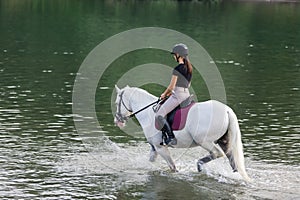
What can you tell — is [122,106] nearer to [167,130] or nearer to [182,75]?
[167,130]

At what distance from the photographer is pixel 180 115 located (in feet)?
59.0

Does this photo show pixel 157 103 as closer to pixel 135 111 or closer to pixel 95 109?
pixel 135 111

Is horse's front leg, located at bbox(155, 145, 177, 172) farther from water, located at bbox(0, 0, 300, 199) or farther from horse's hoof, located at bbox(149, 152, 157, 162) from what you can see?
horse's hoof, located at bbox(149, 152, 157, 162)

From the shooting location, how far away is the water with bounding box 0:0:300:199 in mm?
17281

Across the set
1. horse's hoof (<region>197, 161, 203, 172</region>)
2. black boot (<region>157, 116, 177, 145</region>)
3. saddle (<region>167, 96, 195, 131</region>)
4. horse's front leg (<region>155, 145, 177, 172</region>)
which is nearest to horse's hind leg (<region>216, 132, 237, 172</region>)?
horse's hoof (<region>197, 161, 203, 172</region>)

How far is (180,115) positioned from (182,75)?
112cm

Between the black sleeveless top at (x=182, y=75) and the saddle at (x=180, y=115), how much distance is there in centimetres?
52

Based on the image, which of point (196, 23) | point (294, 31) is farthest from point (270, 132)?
point (196, 23)

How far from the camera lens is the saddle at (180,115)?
17953 mm

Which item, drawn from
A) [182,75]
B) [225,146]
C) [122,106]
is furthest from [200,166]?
[122,106]

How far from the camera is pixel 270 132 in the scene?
24219mm

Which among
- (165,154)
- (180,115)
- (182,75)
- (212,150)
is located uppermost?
(182,75)

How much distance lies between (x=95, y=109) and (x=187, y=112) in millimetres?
10544

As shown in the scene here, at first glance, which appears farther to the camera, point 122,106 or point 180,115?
point 122,106
